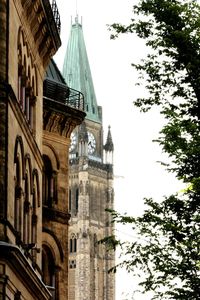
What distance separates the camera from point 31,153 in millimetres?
30141

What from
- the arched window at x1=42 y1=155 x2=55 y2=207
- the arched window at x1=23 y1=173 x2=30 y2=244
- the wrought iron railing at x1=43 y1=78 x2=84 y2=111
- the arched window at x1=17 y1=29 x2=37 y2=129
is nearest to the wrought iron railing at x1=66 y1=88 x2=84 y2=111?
the wrought iron railing at x1=43 y1=78 x2=84 y2=111

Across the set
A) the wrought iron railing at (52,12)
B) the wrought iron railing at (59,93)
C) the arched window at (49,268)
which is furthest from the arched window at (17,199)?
the wrought iron railing at (59,93)

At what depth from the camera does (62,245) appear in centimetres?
3819

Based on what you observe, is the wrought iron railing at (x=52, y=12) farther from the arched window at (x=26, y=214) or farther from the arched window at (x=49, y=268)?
the arched window at (x=49, y=268)

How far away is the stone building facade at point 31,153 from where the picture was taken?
2573cm

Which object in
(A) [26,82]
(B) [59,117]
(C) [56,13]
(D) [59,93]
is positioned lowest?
(A) [26,82]

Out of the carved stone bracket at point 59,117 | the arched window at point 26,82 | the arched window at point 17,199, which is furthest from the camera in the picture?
the carved stone bracket at point 59,117

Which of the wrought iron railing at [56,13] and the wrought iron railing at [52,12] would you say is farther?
the wrought iron railing at [56,13]

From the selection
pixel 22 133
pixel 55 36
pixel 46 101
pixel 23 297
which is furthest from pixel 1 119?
pixel 46 101

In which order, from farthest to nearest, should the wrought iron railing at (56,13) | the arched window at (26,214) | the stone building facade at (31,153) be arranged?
1. the wrought iron railing at (56,13)
2. the arched window at (26,214)
3. the stone building facade at (31,153)

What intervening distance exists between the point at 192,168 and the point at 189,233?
61.0 inches

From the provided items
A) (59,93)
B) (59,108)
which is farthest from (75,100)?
(59,108)

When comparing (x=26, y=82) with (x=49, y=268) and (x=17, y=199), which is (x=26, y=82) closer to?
(x=17, y=199)

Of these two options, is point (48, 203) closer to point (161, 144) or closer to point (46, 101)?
point (46, 101)
